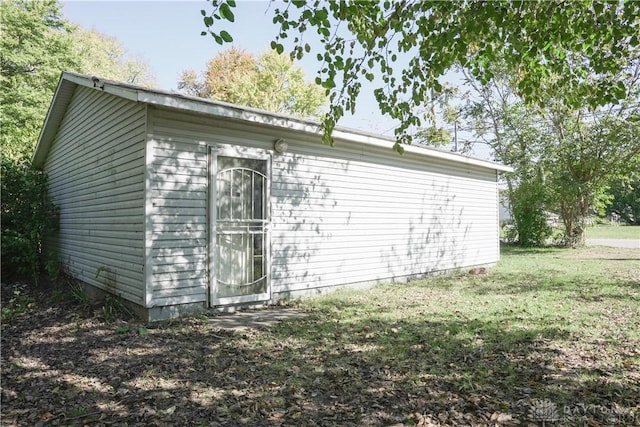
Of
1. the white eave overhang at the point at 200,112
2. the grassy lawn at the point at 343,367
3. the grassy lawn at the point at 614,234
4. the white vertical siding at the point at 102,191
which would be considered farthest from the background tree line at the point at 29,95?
the grassy lawn at the point at 614,234

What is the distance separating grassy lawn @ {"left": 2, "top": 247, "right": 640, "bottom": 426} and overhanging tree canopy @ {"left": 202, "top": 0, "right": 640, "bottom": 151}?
2.30m

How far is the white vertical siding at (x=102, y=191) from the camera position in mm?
5379

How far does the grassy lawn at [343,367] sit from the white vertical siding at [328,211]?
85cm

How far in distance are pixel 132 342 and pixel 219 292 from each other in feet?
4.86

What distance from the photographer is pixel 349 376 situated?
3.51 metres

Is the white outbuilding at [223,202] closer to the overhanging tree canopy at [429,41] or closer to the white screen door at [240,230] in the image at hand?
the white screen door at [240,230]

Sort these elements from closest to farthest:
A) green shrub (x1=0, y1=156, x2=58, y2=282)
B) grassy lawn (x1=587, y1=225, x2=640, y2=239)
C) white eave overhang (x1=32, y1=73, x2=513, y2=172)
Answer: white eave overhang (x1=32, y1=73, x2=513, y2=172)
green shrub (x1=0, y1=156, x2=58, y2=282)
grassy lawn (x1=587, y1=225, x2=640, y2=239)

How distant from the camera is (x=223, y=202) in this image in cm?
577

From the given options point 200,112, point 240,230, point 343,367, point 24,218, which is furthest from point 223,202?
point 24,218

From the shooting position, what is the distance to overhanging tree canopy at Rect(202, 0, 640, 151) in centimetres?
360

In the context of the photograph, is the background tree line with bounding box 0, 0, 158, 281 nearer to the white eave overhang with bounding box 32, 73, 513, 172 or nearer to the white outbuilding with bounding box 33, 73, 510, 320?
the white outbuilding with bounding box 33, 73, 510, 320

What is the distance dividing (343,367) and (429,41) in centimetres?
322

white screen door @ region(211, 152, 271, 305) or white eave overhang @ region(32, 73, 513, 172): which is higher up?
white eave overhang @ region(32, 73, 513, 172)

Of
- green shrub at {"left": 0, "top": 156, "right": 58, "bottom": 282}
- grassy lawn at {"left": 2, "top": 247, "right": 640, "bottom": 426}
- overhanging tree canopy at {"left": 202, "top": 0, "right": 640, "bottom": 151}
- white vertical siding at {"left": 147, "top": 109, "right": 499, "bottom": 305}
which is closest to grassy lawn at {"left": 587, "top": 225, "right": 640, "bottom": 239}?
white vertical siding at {"left": 147, "top": 109, "right": 499, "bottom": 305}
